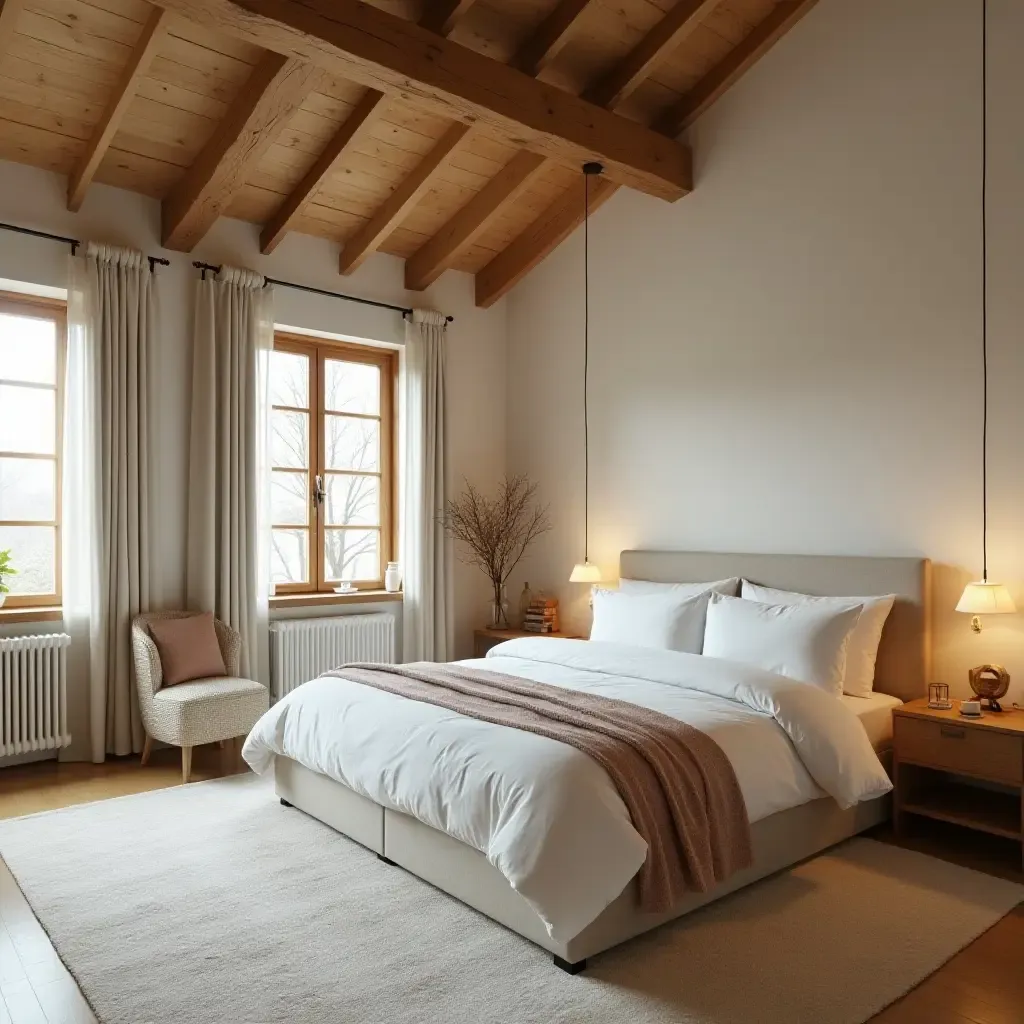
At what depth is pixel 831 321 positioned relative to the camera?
14.6 ft

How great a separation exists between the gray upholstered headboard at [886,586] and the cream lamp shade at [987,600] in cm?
31

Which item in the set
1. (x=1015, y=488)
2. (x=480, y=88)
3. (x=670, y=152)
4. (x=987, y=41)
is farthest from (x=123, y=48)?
(x=1015, y=488)

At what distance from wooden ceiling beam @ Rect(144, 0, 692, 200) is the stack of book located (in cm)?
264

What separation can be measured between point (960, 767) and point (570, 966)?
1.84 meters

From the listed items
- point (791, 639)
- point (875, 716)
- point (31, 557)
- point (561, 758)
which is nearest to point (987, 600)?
point (875, 716)

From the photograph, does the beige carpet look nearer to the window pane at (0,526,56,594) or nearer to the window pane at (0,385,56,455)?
the window pane at (0,526,56,594)

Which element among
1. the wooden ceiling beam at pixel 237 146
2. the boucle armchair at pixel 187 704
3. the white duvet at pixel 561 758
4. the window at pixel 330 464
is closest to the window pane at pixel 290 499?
the window at pixel 330 464

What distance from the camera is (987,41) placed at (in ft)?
12.8

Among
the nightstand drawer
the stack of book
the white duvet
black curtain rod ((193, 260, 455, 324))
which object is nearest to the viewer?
the white duvet

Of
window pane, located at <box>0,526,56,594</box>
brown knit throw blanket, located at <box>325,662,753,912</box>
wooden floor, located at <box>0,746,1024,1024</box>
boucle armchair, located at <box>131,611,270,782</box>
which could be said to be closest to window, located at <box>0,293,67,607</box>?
window pane, located at <box>0,526,56,594</box>

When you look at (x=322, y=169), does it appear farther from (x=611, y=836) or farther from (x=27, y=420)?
(x=611, y=836)

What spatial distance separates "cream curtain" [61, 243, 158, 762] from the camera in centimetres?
458

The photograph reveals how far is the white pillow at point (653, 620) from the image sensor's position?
443 cm

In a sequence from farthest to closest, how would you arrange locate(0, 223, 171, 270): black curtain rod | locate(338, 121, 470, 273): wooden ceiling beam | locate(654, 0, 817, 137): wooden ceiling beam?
locate(338, 121, 470, 273): wooden ceiling beam < locate(654, 0, 817, 137): wooden ceiling beam < locate(0, 223, 171, 270): black curtain rod
